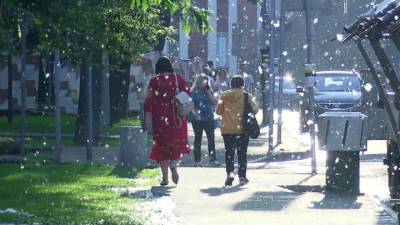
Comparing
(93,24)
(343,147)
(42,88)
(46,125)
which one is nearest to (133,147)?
(93,24)

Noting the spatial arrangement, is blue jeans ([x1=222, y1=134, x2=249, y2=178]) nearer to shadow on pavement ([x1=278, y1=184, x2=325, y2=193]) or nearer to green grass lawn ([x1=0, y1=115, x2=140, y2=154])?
shadow on pavement ([x1=278, y1=184, x2=325, y2=193])

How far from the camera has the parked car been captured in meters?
33.7

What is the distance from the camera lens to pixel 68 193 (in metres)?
14.8

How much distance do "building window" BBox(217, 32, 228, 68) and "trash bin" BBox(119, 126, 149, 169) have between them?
4917 cm

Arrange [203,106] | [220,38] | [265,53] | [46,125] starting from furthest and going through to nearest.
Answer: [220,38] < [46,125] < [265,53] < [203,106]

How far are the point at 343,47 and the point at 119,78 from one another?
44715 mm

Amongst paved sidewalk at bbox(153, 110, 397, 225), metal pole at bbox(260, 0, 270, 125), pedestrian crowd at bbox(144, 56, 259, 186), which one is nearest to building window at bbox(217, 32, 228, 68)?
metal pole at bbox(260, 0, 270, 125)

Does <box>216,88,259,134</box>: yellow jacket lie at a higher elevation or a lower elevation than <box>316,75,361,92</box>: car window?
lower

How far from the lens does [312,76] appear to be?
63.4ft

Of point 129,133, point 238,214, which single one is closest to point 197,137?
point 129,133

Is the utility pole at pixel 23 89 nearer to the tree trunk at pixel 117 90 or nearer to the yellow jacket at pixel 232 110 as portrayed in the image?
the yellow jacket at pixel 232 110

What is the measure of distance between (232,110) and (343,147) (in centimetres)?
252

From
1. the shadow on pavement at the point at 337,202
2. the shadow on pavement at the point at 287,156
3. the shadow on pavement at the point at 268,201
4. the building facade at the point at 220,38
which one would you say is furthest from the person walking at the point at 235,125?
the building facade at the point at 220,38

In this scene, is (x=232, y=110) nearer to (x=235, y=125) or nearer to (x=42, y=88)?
(x=235, y=125)
